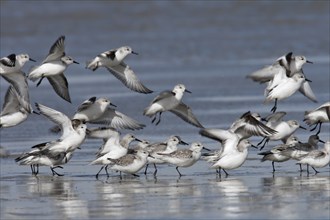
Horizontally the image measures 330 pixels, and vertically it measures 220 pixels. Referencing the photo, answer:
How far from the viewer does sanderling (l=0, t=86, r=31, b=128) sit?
14.9 metres

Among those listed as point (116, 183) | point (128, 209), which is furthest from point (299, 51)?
point (128, 209)

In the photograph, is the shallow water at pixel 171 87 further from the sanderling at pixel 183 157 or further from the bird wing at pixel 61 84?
the bird wing at pixel 61 84

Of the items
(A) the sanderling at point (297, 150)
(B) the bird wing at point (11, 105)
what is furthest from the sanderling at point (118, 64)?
(A) the sanderling at point (297, 150)

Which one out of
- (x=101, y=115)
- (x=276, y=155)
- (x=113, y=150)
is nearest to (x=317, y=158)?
(x=276, y=155)

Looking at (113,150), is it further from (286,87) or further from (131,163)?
(286,87)

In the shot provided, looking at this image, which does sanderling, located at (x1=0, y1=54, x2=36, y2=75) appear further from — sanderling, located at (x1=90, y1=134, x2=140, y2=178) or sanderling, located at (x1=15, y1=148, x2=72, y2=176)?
sanderling, located at (x1=90, y1=134, x2=140, y2=178)

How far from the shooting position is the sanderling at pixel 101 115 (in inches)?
588

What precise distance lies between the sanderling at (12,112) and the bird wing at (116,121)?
3.90 feet

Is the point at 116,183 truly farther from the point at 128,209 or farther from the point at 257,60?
the point at 257,60

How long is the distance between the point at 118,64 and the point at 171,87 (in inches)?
202

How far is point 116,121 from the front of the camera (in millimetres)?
15688

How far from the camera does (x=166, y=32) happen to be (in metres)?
31.0

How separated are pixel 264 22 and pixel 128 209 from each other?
2253 cm

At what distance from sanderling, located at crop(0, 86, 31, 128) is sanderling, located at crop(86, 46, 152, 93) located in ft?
3.87
